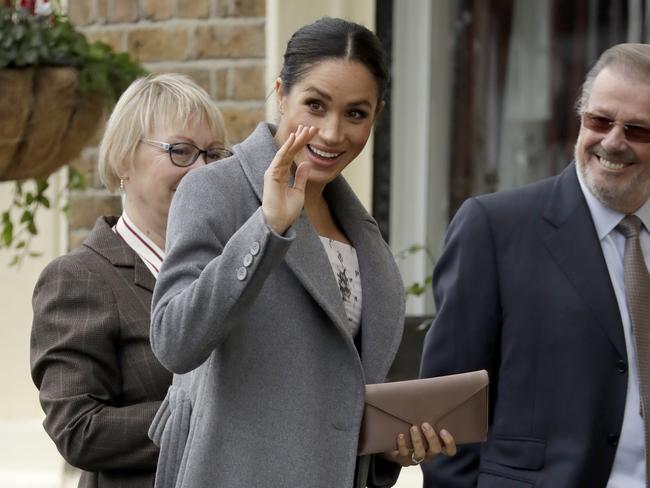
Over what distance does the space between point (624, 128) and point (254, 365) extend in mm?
1088

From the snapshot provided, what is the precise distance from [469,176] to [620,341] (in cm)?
217

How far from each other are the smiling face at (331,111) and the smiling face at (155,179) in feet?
2.20

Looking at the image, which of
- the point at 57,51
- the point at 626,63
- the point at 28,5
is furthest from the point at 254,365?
the point at 28,5

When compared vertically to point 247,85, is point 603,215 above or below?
below

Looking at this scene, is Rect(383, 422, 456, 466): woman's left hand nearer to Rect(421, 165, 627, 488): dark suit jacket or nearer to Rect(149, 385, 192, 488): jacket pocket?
Rect(149, 385, 192, 488): jacket pocket

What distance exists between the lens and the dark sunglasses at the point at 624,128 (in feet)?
10.3

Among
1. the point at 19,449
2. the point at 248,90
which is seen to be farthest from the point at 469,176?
the point at 19,449

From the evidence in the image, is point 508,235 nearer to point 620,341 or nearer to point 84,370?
point 620,341

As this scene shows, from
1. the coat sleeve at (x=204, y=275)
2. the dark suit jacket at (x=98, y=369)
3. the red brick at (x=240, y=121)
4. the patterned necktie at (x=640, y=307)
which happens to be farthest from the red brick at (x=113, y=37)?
the coat sleeve at (x=204, y=275)

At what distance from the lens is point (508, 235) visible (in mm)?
3230

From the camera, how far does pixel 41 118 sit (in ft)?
12.5

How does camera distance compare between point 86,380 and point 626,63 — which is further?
point 626,63

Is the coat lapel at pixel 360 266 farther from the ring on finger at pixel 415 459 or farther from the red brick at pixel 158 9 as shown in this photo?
the red brick at pixel 158 9

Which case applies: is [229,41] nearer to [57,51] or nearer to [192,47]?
[192,47]
